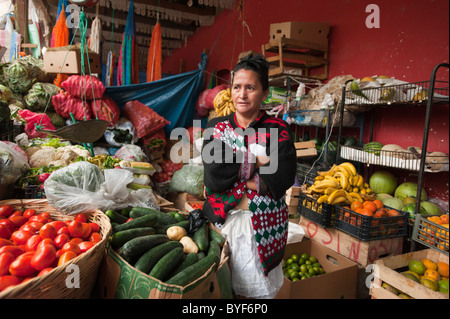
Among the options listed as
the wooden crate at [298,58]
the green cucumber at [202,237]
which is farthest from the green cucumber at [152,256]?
the wooden crate at [298,58]

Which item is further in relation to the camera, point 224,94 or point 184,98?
point 184,98

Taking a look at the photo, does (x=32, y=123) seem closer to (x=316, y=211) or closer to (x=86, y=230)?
(x=86, y=230)

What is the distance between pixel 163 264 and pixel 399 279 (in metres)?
1.34

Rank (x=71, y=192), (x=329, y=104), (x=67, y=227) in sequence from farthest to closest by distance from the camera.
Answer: (x=329, y=104) → (x=71, y=192) → (x=67, y=227)

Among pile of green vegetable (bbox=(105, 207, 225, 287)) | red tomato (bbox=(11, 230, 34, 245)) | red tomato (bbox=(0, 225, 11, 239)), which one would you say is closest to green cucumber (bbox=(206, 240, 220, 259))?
pile of green vegetable (bbox=(105, 207, 225, 287))

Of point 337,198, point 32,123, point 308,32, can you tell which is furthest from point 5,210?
point 308,32

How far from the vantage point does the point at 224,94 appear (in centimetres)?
421

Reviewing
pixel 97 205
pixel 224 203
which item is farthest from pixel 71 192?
pixel 224 203

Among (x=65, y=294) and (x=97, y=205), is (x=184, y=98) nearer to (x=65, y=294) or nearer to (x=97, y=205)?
(x=97, y=205)

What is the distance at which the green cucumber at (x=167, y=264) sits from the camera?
1165 mm

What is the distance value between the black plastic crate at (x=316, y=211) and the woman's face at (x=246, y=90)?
153 centimetres

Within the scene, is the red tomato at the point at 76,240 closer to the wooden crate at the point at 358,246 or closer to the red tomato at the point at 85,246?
the red tomato at the point at 85,246

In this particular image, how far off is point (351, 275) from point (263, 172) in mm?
1522
